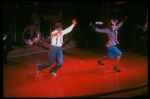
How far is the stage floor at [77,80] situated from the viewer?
6111 mm

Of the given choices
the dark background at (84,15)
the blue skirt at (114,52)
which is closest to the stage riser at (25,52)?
the dark background at (84,15)

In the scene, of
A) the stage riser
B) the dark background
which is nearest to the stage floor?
the stage riser

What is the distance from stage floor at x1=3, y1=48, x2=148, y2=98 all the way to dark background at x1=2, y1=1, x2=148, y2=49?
422 centimetres

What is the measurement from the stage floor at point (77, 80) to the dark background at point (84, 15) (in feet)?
13.8

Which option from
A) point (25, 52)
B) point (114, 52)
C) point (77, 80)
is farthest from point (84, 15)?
point (77, 80)

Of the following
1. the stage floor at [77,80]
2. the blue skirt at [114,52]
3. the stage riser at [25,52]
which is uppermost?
the blue skirt at [114,52]

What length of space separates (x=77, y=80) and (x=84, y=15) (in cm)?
974

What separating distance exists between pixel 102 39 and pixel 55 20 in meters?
3.97

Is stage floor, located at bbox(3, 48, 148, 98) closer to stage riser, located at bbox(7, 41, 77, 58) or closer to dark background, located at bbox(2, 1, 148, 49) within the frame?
stage riser, located at bbox(7, 41, 77, 58)

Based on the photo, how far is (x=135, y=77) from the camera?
7762mm

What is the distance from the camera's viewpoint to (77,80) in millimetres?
7434

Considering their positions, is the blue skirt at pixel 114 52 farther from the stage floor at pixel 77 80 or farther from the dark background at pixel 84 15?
the dark background at pixel 84 15

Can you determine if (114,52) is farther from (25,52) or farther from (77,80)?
(25,52)

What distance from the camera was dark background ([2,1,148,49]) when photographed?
13.8m
